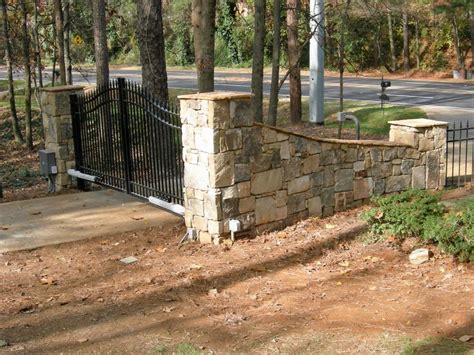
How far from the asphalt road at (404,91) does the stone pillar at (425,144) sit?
8.70 metres

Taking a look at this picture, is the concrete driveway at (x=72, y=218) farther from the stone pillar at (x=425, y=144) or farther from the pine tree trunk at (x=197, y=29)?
the stone pillar at (x=425, y=144)

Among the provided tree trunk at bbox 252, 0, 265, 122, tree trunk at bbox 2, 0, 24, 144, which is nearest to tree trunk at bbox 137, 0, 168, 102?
tree trunk at bbox 252, 0, 265, 122

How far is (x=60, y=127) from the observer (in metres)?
10.0

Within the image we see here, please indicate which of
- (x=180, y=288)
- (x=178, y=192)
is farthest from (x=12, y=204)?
(x=180, y=288)

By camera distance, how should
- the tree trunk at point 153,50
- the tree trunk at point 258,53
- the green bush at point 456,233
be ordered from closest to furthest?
1. the green bush at point 456,233
2. the tree trunk at point 258,53
3. the tree trunk at point 153,50

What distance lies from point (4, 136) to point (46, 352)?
1953 centimetres

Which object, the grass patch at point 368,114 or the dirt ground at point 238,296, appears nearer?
the dirt ground at point 238,296

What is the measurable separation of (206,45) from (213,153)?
367 cm

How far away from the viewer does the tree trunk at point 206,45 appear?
32.1 feet

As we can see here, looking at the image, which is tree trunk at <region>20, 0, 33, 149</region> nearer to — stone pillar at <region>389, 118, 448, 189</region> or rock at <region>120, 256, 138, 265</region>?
stone pillar at <region>389, 118, 448, 189</region>

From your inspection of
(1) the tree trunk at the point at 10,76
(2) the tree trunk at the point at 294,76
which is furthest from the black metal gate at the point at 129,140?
(2) the tree trunk at the point at 294,76

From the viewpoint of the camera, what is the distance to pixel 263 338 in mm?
4762

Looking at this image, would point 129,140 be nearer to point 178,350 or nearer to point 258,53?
point 258,53

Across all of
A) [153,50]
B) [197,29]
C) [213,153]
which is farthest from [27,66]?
[213,153]
